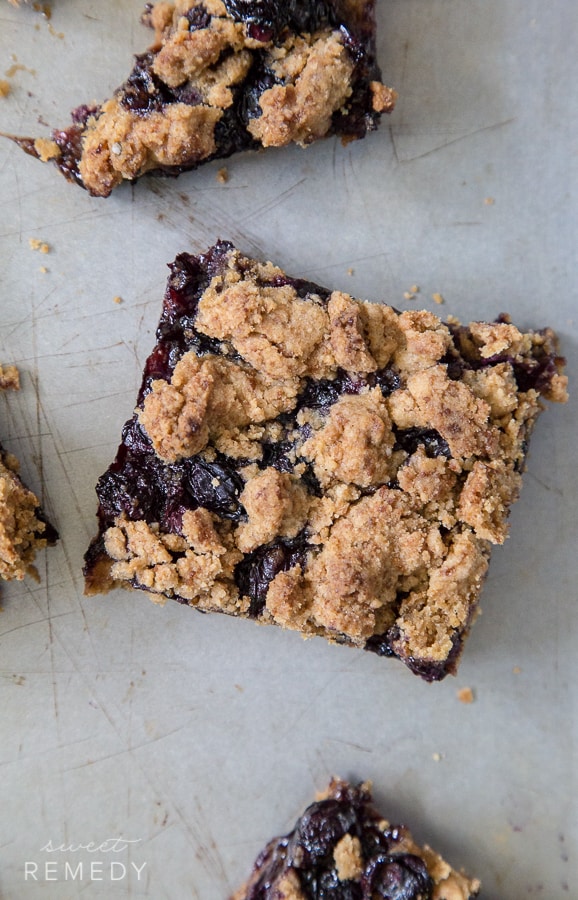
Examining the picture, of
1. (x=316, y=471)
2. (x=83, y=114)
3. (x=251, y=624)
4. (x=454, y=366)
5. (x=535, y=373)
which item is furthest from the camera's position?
(x=251, y=624)

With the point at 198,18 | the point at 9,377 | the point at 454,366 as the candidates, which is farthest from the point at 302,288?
the point at 9,377

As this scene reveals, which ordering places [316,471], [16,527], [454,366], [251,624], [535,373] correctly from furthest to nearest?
[251,624] < [535,373] < [16,527] < [454,366] < [316,471]

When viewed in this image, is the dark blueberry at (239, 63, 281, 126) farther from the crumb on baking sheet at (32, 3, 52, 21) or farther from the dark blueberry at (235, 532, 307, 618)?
the dark blueberry at (235, 532, 307, 618)

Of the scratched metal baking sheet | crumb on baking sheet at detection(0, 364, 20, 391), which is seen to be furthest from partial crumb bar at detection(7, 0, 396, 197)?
crumb on baking sheet at detection(0, 364, 20, 391)

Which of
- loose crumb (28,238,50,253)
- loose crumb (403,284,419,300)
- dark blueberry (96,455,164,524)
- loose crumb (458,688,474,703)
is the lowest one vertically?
loose crumb (458,688,474,703)

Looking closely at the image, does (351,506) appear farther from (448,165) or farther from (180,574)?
(448,165)

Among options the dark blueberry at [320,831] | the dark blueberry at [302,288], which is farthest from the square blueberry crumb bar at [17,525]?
the dark blueberry at [320,831]

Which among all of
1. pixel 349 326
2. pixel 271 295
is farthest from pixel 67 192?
pixel 349 326

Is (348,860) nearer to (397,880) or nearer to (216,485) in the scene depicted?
(397,880)
